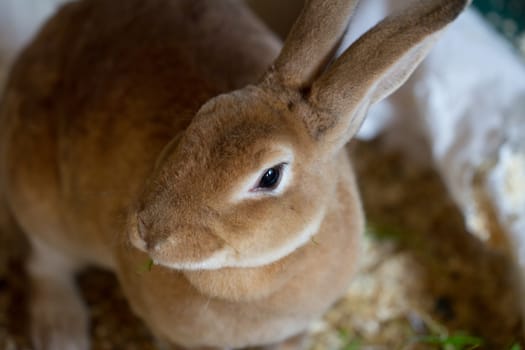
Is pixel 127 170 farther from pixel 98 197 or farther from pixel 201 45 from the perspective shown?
pixel 201 45

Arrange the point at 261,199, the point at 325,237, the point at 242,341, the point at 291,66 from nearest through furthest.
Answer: the point at 261,199 → the point at 291,66 → the point at 325,237 → the point at 242,341

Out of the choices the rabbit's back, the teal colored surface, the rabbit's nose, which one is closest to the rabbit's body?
the rabbit's back

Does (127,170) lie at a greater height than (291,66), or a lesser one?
lesser

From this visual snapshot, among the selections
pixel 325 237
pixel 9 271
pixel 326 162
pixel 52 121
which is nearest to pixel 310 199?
pixel 326 162

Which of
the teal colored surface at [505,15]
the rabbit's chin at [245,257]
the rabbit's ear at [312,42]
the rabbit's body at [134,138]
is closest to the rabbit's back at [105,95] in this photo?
the rabbit's body at [134,138]

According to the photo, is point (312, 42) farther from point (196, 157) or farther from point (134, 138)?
point (134, 138)

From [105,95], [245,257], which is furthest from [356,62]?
[105,95]

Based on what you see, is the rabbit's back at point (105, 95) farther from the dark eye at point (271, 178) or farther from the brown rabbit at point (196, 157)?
the dark eye at point (271, 178)
